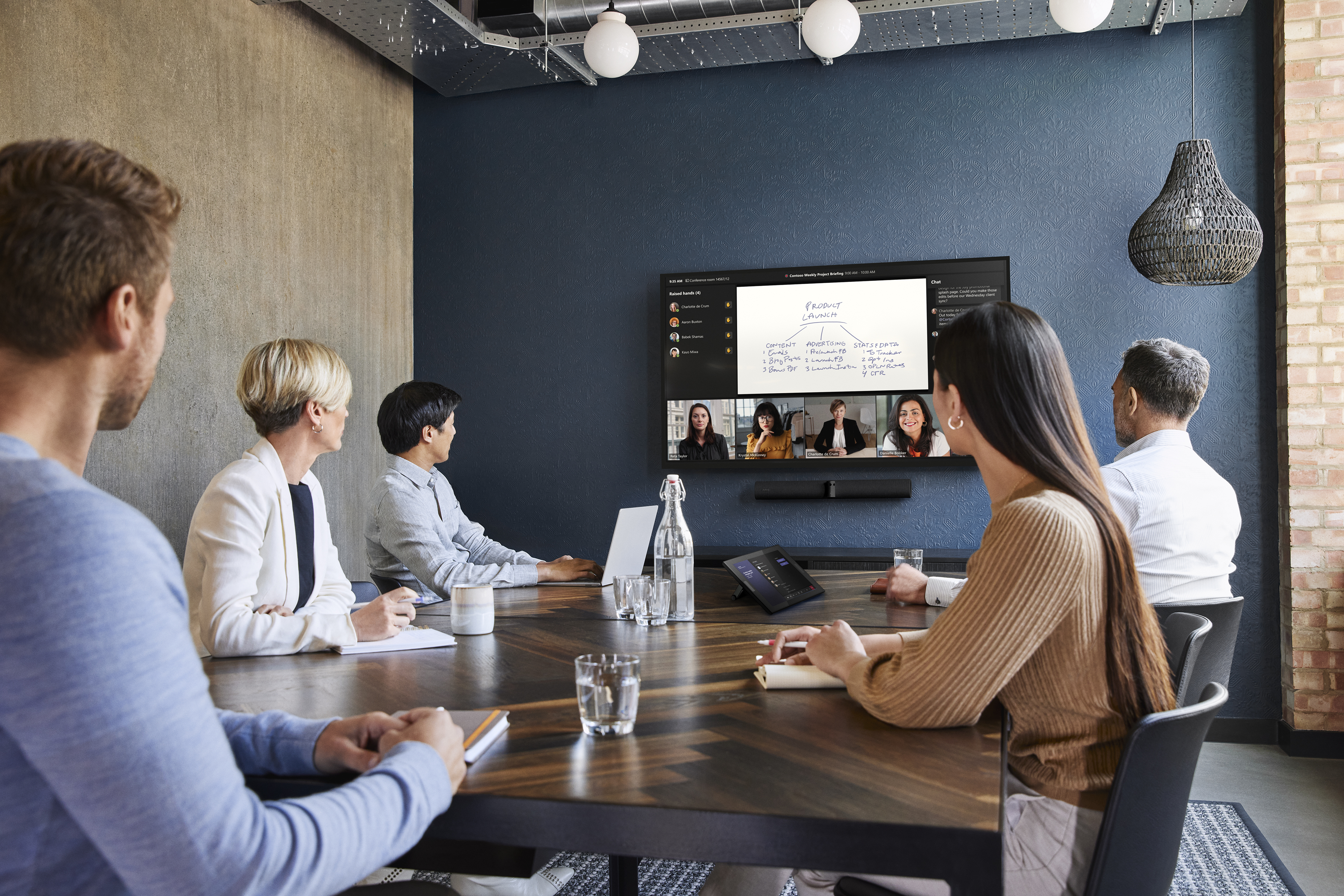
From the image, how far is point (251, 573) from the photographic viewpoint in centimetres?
187

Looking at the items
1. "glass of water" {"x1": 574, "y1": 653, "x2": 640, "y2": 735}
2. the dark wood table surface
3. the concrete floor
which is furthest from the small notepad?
the concrete floor

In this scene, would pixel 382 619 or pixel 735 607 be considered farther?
pixel 735 607

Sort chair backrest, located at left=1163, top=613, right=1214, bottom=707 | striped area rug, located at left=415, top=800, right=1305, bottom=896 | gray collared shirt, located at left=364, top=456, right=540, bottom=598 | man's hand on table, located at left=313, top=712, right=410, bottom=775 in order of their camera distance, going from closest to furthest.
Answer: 1. man's hand on table, located at left=313, top=712, right=410, bottom=775
2. chair backrest, located at left=1163, top=613, right=1214, bottom=707
3. striped area rug, located at left=415, top=800, right=1305, bottom=896
4. gray collared shirt, located at left=364, top=456, right=540, bottom=598

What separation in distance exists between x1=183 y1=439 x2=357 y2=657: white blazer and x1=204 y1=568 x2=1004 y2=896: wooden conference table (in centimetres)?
5

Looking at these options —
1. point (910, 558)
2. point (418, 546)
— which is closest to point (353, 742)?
point (418, 546)

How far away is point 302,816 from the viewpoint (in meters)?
0.82

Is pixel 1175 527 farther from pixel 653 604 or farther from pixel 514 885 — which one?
pixel 514 885

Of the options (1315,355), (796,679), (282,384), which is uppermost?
(1315,355)

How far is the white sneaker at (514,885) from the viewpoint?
2244 mm

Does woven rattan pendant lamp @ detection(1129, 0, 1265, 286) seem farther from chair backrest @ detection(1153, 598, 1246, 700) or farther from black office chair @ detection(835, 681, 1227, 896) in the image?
black office chair @ detection(835, 681, 1227, 896)

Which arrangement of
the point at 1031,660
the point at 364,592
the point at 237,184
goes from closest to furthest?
1. the point at 1031,660
2. the point at 364,592
3. the point at 237,184

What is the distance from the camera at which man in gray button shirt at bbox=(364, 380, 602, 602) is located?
9.21 feet

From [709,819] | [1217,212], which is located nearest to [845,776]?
[709,819]

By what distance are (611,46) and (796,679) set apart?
260 centimetres
